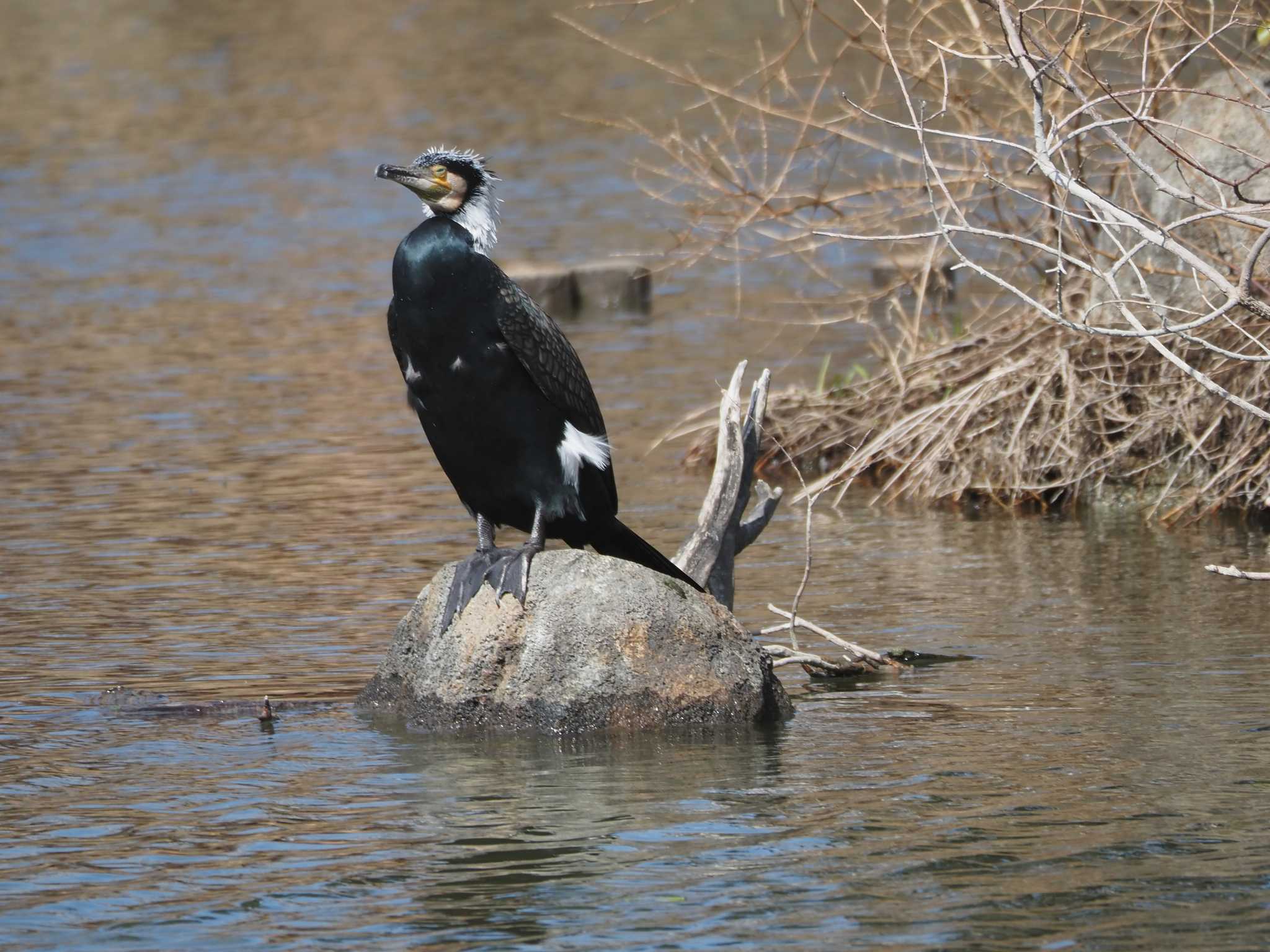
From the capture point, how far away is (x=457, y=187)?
609 centimetres

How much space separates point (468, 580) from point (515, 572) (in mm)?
167

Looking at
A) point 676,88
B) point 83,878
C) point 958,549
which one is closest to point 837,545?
point 958,549

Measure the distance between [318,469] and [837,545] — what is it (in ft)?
10.9

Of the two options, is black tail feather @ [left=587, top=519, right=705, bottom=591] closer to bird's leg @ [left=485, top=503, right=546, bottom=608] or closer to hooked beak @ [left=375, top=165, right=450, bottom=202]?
bird's leg @ [left=485, top=503, right=546, bottom=608]

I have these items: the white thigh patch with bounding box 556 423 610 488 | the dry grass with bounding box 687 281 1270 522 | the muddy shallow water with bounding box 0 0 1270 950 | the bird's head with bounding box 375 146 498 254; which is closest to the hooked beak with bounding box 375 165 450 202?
the bird's head with bounding box 375 146 498 254

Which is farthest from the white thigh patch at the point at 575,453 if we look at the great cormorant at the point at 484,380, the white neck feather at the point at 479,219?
the white neck feather at the point at 479,219

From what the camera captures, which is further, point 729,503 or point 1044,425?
point 1044,425

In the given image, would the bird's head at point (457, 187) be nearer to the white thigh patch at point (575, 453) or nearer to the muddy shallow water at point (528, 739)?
the white thigh patch at point (575, 453)

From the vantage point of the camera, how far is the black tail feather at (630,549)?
6535 mm

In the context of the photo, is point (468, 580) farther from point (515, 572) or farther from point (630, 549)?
point (630, 549)

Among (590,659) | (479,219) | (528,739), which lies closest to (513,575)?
(590,659)

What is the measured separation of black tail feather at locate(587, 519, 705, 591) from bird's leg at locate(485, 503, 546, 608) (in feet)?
1.20

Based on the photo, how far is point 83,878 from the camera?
5.01 meters

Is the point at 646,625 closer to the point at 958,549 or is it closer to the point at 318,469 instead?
the point at 958,549
